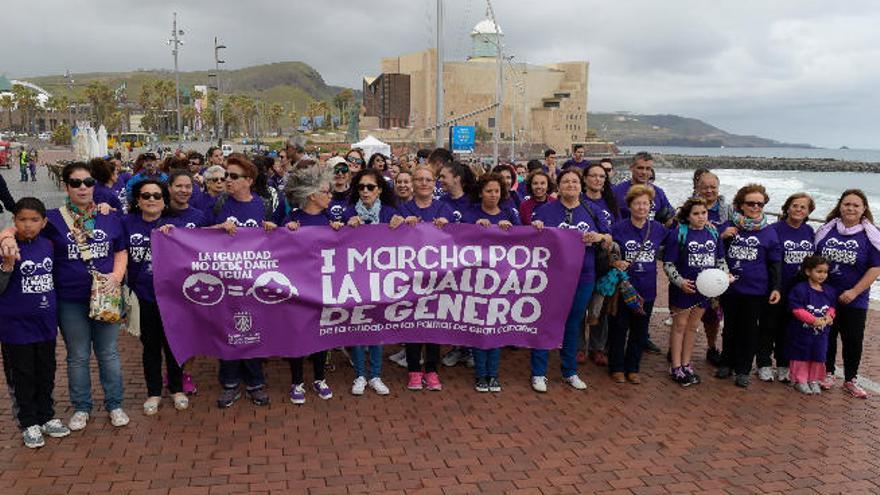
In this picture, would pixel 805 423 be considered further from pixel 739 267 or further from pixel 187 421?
pixel 187 421

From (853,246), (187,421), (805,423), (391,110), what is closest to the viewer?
(187,421)

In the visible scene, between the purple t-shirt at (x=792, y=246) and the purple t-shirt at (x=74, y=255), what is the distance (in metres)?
6.00

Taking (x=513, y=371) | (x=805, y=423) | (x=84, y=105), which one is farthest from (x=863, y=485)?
(x=84, y=105)

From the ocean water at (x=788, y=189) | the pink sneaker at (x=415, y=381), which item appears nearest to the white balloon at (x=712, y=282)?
the pink sneaker at (x=415, y=381)

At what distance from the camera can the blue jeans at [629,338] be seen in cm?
643

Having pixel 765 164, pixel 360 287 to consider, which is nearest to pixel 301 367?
pixel 360 287

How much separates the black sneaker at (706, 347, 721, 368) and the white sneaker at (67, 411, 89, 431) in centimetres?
615

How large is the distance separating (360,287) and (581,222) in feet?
7.07

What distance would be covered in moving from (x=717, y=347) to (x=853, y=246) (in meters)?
2.07

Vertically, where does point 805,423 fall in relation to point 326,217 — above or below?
below

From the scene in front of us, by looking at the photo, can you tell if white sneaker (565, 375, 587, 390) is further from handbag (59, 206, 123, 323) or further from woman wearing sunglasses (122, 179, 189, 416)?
handbag (59, 206, 123, 323)

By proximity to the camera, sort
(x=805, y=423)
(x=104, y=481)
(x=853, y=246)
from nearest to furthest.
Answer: (x=104, y=481) < (x=805, y=423) < (x=853, y=246)

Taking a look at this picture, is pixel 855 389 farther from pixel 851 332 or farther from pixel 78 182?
pixel 78 182

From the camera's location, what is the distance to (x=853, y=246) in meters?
6.34
